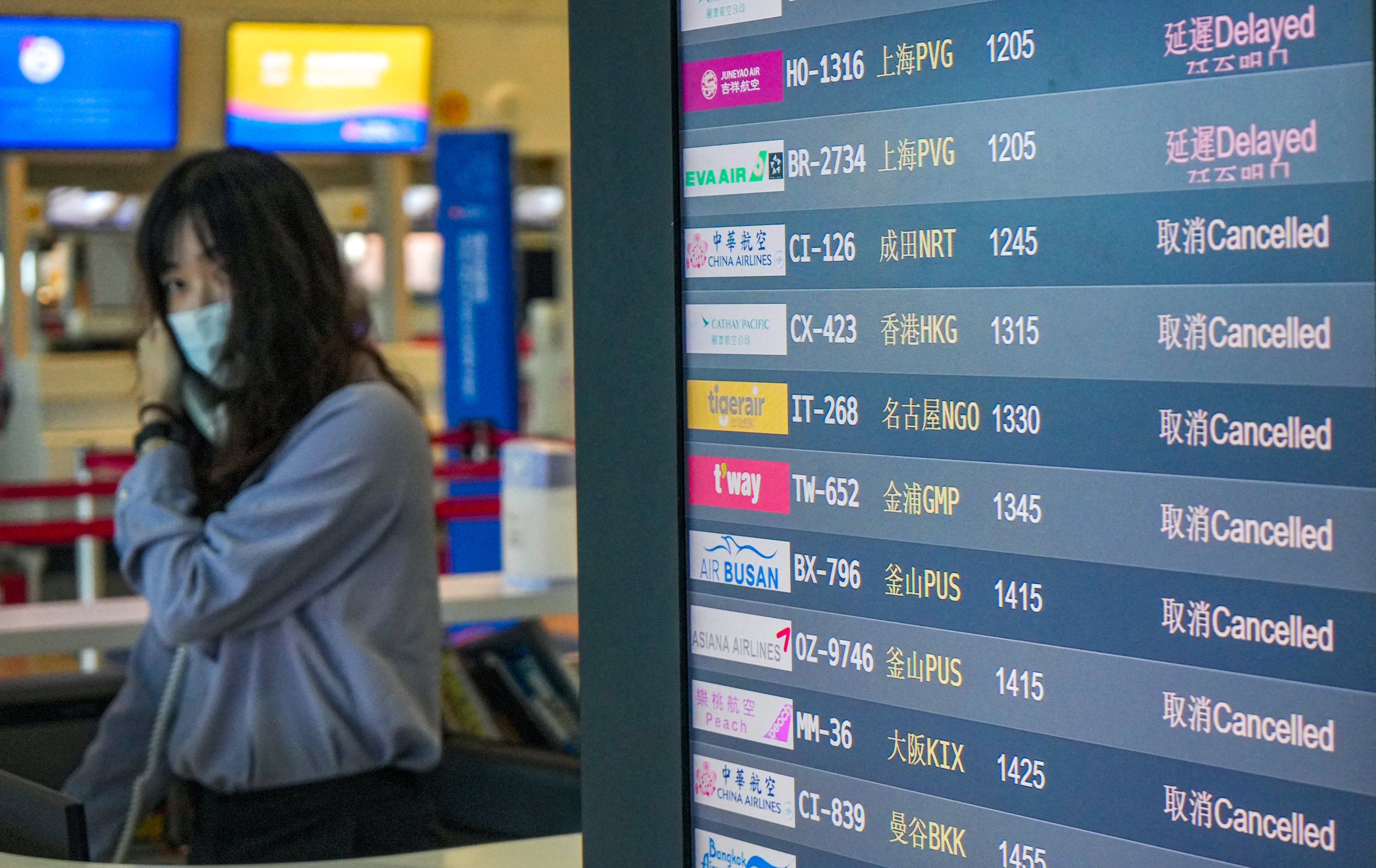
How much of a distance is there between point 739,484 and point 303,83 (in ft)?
23.6

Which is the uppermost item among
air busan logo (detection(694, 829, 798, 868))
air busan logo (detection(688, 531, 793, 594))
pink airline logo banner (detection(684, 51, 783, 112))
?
pink airline logo banner (detection(684, 51, 783, 112))


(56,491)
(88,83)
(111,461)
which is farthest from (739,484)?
(88,83)

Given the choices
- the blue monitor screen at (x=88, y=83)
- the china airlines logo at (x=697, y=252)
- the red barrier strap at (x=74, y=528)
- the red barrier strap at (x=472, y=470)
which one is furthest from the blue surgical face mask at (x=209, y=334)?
the blue monitor screen at (x=88, y=83)

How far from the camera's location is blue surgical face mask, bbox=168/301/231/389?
76.3 inches

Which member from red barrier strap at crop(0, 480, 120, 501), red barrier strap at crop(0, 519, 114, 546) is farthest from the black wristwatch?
red barrier strap at crop(0, 480, 120, 501)

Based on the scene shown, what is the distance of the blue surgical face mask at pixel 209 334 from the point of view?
1.94 m

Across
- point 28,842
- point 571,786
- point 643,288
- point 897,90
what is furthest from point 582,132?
point 571,786

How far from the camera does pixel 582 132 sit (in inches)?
33.5

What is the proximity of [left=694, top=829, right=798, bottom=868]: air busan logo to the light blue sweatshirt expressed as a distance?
3.40 ft

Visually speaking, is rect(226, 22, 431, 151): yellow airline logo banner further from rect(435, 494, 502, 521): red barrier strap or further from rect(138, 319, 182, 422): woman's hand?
rect(138, 319, 182, 422): woman's hand

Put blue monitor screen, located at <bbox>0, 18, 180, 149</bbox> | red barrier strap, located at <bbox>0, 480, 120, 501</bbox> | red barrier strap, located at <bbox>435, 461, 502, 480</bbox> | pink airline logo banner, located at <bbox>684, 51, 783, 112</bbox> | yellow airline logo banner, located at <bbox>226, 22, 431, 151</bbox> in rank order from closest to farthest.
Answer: pink airline logo banner, located at <bbox>684, 51, 783, 112</bbox> → red barrier strap, located at <bbox>0, 480, 120, 501</bbox> → red barrier strap, located at <bbox>435, 461, 502, 480</bbox> → blue monitor screen, located at <bbox>0, 18, 180, 149</bbox> → yellow airline logo banner, located at <bbox>226, 22, 431, 151</bbox>

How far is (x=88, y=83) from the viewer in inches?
274

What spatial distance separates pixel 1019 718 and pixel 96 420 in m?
8.39

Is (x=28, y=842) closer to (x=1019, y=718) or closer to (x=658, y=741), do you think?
(x=658, y=741)
